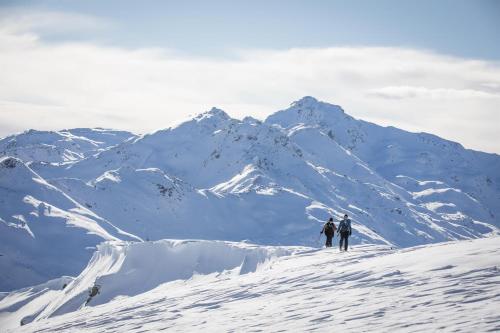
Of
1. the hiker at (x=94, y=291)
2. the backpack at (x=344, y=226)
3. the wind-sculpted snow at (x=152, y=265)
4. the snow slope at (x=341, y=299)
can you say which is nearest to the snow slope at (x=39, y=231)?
the wind-sculpted snow at (x=152, y=265)

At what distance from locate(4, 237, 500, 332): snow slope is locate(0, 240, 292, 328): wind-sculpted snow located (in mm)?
13879

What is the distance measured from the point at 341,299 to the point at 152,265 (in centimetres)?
3318

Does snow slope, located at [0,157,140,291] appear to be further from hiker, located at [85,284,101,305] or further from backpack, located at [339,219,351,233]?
backpack, located at [339,219,351,233]

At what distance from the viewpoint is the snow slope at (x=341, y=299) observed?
1661cm

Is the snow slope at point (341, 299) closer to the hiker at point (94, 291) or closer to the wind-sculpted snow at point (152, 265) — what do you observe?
the wind-sculpted snow at point (152, 265)

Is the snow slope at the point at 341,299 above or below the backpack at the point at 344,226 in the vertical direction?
below

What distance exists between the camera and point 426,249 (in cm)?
2583

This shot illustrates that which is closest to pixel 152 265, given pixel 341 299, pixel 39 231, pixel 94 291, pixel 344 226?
pixel 94 291

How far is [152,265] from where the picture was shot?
51312 millimetres

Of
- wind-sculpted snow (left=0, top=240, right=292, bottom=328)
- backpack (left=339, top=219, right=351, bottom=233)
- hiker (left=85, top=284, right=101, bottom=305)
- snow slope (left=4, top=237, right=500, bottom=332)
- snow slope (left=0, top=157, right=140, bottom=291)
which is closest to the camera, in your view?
snow slope (left=4, top=237, right=500, bottom=332)

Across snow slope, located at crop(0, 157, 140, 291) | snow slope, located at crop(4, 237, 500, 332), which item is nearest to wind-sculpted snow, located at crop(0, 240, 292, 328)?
snow slope, located at crop(4, 237, 500, 332)

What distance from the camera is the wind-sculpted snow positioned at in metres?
46.2

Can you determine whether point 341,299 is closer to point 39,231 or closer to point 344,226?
point 344,226

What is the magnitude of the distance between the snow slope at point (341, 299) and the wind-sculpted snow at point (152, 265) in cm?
1388
